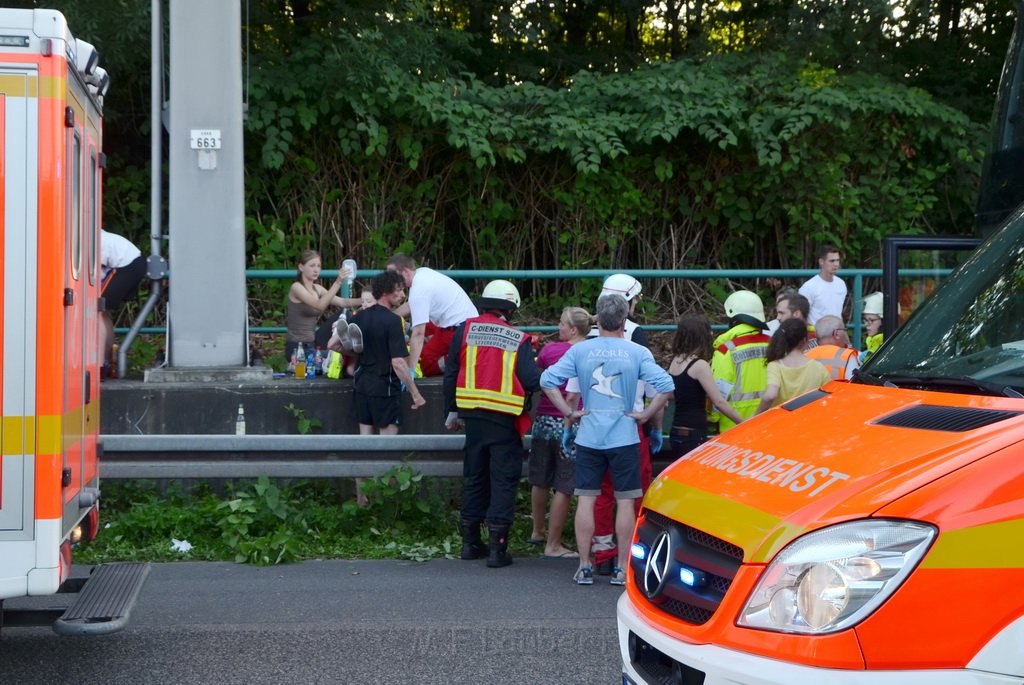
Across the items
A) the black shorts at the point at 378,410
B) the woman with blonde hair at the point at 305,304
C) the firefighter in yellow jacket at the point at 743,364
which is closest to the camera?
the firefighter in yellow jacket at the point at 743,364

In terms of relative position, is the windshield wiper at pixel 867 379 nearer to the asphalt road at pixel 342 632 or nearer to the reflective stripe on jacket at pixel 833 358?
the asphalt road at pixel 342 632

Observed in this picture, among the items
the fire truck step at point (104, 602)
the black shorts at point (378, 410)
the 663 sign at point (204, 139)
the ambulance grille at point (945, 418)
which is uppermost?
the 663 sign at point (204, 139)

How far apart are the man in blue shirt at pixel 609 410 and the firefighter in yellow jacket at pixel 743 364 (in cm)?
105

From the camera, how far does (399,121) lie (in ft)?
45.7

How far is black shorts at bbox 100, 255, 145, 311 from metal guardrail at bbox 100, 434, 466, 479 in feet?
7.85

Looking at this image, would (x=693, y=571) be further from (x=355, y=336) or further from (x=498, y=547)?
(x=355, y=336)

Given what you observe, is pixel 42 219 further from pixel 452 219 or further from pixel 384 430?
pixel 452 219

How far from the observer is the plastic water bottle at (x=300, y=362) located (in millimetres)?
9758

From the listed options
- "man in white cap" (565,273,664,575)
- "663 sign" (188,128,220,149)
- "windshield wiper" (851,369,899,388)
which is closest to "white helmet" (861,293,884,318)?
"man in white cap" (565,273,664,575)

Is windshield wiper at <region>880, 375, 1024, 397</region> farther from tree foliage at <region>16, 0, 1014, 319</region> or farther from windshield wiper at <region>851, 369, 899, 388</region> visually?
tree foliage at <region>16, 0, 1014, 319</region>

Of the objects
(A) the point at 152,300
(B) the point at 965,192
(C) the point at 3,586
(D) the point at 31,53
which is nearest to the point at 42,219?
(D) the point at 31,53

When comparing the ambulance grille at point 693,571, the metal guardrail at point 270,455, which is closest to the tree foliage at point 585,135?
the metal guardrail at point 270,455

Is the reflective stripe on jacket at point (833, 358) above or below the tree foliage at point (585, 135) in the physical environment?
below

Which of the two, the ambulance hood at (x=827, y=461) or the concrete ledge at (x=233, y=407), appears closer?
the ambulance hood at (x=827, y=461)
